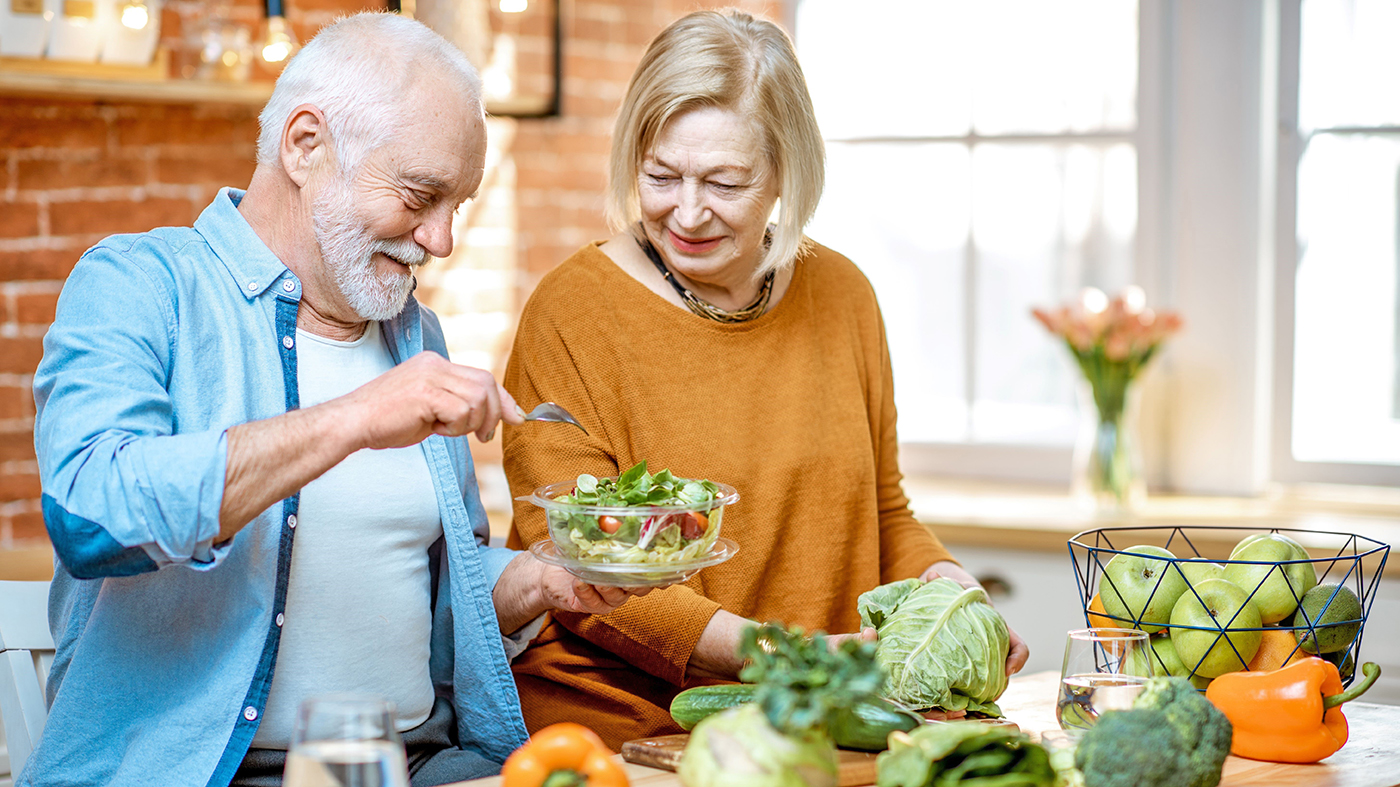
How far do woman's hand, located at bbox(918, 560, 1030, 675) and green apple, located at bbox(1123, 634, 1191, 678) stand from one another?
→ 0.18 metres

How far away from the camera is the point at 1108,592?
59.8 inches

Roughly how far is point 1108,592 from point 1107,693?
23cm

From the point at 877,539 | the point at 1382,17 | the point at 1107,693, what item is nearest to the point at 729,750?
the point at 1107,693

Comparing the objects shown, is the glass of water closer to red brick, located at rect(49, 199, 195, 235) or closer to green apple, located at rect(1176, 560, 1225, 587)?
green apple, located at rect(1176, 560, 1225, 587)

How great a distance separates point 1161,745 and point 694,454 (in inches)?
34.8

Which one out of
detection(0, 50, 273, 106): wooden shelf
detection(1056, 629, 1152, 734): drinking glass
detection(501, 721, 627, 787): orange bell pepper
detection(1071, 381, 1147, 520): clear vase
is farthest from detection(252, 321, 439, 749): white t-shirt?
detection(1071, 381, 1147, 520): clear vase

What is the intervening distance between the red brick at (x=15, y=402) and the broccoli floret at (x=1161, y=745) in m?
2.06

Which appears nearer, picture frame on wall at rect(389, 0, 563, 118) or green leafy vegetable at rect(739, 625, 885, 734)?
green leafy vegetable at rect(739, 625, 885, 734)

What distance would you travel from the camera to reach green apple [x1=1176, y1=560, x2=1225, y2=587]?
1.47 meters

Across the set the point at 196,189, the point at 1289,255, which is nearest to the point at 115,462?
the point at 196,189

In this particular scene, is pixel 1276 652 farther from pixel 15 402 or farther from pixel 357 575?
pixel 15 402

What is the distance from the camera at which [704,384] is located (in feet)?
6.44

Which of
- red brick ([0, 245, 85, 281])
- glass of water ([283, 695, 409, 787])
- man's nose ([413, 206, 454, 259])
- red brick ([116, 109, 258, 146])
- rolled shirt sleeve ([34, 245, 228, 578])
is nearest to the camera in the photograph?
glass of water ([283, 695, 409, 787])

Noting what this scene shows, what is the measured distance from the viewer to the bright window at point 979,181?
11.0 ft
